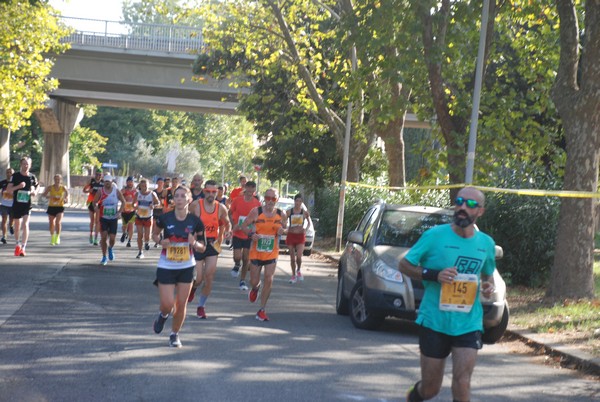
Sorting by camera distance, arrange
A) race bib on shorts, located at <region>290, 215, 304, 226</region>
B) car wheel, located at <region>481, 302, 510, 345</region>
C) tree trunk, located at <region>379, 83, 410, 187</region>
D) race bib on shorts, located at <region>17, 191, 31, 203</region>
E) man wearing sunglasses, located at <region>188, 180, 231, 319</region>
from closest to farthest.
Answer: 1. car wheel, located at <region>481, 302, 510, 345</region>
2. man wearing sunglasses, located at <region>188, 180, 231, 319</region>
3. race bib on shorts, located at <region>290, 215, 304, 226</region>
4. race bib on shorts, located at <region>17, 191, 31, 203</region>
5. tree trunk, located at <region>379, 83, 410, 187</region>

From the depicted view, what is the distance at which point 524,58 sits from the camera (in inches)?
997

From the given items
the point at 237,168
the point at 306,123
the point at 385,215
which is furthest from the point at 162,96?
the point at 237,168

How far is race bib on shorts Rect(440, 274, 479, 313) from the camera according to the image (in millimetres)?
6750

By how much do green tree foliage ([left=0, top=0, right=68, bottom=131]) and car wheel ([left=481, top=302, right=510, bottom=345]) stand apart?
28.0 m

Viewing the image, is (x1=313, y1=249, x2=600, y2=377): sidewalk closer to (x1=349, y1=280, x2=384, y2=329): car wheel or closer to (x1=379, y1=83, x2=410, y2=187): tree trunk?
(x1=349, y1=280, x2=384, y2=329): car wheel

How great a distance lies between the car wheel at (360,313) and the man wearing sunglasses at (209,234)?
180 cm

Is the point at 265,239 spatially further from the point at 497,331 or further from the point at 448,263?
the point at 448,263

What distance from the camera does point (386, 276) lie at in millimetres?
12359

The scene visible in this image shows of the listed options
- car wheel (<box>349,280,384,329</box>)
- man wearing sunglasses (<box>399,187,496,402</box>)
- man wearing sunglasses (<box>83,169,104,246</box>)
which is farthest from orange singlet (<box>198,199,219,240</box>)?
man wearing sunglasses (<box>83,169,104,246</box>)

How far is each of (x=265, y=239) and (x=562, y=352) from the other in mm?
4153

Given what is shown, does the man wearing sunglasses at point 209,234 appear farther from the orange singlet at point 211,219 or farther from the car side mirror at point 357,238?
the car side mirror at point 357,238

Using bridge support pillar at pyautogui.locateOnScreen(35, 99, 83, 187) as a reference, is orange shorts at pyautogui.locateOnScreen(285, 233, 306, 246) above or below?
below

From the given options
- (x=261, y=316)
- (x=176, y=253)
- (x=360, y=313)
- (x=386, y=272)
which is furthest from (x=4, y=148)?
(x=176, y=253)

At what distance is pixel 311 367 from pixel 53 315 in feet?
13.0
